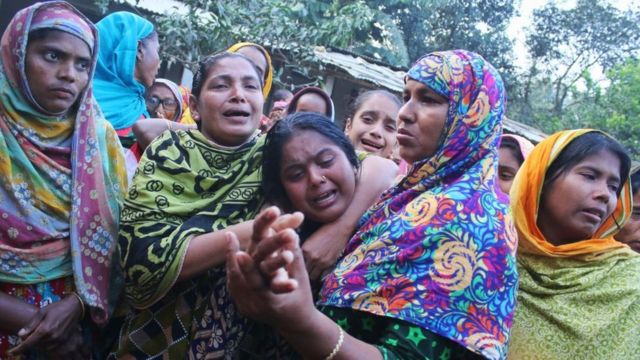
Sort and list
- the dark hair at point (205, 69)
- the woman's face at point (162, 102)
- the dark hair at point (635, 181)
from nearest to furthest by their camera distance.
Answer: the dark hair at point (205, 69) → the dark hair at point (635, 181) → the woman's face at point (162, 102)

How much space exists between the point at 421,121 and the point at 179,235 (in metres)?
0.96

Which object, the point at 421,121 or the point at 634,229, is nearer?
the point at 421,121

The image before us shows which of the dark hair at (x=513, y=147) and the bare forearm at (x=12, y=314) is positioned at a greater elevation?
the dark hair at (x=513, y=147)

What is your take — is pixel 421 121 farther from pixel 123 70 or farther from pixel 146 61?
pixel 146 61

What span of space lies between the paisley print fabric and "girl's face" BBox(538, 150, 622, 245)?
1.38 m

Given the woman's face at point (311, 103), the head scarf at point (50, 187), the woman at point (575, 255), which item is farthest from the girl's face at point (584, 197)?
the head scarf at point (50, 187)

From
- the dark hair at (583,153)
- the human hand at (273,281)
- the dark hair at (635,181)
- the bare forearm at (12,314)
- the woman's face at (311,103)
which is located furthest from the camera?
the woman's face at (311,103)

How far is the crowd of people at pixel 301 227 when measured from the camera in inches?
62.5

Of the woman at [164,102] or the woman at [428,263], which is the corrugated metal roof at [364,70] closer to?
the woman at [164,102]

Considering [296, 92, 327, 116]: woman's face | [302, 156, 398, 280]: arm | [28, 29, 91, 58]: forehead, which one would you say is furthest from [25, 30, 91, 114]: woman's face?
[296, 92, 327, 116]: woman's face

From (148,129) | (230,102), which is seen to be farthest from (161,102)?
(230,102)

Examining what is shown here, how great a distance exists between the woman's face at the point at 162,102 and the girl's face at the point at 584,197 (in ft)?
11.7

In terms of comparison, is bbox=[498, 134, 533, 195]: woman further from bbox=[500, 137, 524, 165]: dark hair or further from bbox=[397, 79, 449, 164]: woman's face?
bbox=[397, 79, 449, 164]: woman's face

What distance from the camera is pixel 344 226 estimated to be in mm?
1896
